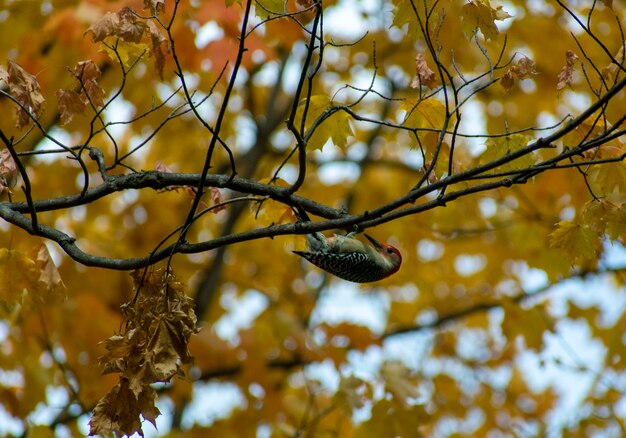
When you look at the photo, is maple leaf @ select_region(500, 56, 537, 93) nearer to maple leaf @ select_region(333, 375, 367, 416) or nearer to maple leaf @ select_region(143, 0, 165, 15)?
maple leaf @ select_region(143, 0, 165, 15)

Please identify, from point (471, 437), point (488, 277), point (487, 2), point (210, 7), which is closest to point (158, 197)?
point (210, 7)

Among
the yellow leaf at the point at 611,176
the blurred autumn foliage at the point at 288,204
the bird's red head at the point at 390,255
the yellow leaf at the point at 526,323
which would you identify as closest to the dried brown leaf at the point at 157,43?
the blurred autumn foliage at the point at 288,204

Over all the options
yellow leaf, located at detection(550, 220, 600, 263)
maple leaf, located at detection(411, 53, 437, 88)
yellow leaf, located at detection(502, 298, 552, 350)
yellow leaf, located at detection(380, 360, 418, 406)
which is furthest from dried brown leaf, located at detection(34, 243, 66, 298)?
yellow leaf, located at detection(502, 298, 552, 350)

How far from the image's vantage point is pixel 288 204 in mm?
2854

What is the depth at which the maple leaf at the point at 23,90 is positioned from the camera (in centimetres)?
293

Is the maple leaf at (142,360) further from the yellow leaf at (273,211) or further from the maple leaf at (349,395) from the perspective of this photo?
the maple leaf at (349,395)

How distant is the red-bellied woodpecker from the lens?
392 centimetres

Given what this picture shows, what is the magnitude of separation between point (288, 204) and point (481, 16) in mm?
1114

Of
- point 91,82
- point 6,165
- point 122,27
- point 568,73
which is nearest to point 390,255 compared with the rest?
point 568,73

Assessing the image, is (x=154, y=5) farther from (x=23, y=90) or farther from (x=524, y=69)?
(x=524, y=69)

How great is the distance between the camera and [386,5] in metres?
6.83

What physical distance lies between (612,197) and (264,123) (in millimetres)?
3716

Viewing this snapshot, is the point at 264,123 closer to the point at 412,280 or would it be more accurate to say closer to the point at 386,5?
the point at 386,5

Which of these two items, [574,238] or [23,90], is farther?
[574,238]
